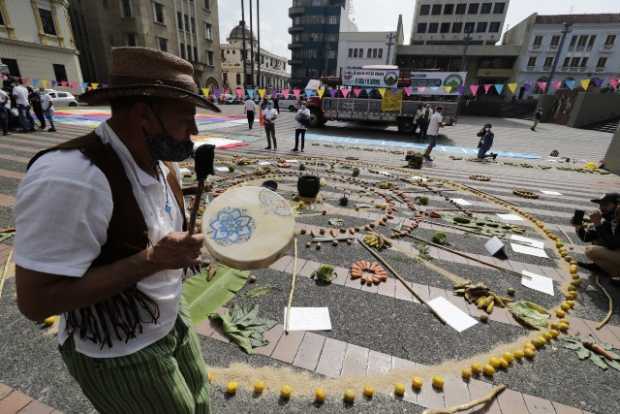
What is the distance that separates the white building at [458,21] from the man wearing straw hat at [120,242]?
6560 cm

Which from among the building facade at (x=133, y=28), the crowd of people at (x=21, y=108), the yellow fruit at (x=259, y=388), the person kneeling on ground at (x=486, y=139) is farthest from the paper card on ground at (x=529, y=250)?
the building facade at (x=133, y=28)

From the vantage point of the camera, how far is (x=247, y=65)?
74.9 metres

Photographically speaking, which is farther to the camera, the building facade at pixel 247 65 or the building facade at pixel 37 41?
the building facade at pixel 247 65

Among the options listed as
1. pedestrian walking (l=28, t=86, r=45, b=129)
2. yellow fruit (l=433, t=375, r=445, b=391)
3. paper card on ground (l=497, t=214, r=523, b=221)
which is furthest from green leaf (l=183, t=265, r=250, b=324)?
pedestrian walking (l=28, t=86, r=45, b=129)

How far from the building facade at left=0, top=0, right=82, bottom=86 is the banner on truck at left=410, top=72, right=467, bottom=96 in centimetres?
3743

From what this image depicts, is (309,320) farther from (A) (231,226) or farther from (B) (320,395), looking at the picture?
(A) (231,226)

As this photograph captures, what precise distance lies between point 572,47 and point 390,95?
52.6 metres

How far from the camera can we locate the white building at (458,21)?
5400 cm

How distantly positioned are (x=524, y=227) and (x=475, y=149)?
12.6 m

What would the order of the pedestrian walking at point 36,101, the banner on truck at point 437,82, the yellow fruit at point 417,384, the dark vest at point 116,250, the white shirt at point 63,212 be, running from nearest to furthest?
the white shirt at point 63,212, the dark vest at point 116,250, the yellow fruit at point 417,384, the pedestrian walking at point 36,101, the banner on truck at point 437,82

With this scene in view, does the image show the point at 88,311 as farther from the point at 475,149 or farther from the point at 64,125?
the point at 64,125

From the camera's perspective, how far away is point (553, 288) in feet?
14.0

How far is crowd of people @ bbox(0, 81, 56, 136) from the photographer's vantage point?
12.4 metres

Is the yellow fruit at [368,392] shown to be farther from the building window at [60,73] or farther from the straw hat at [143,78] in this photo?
the building window at [60,73]
